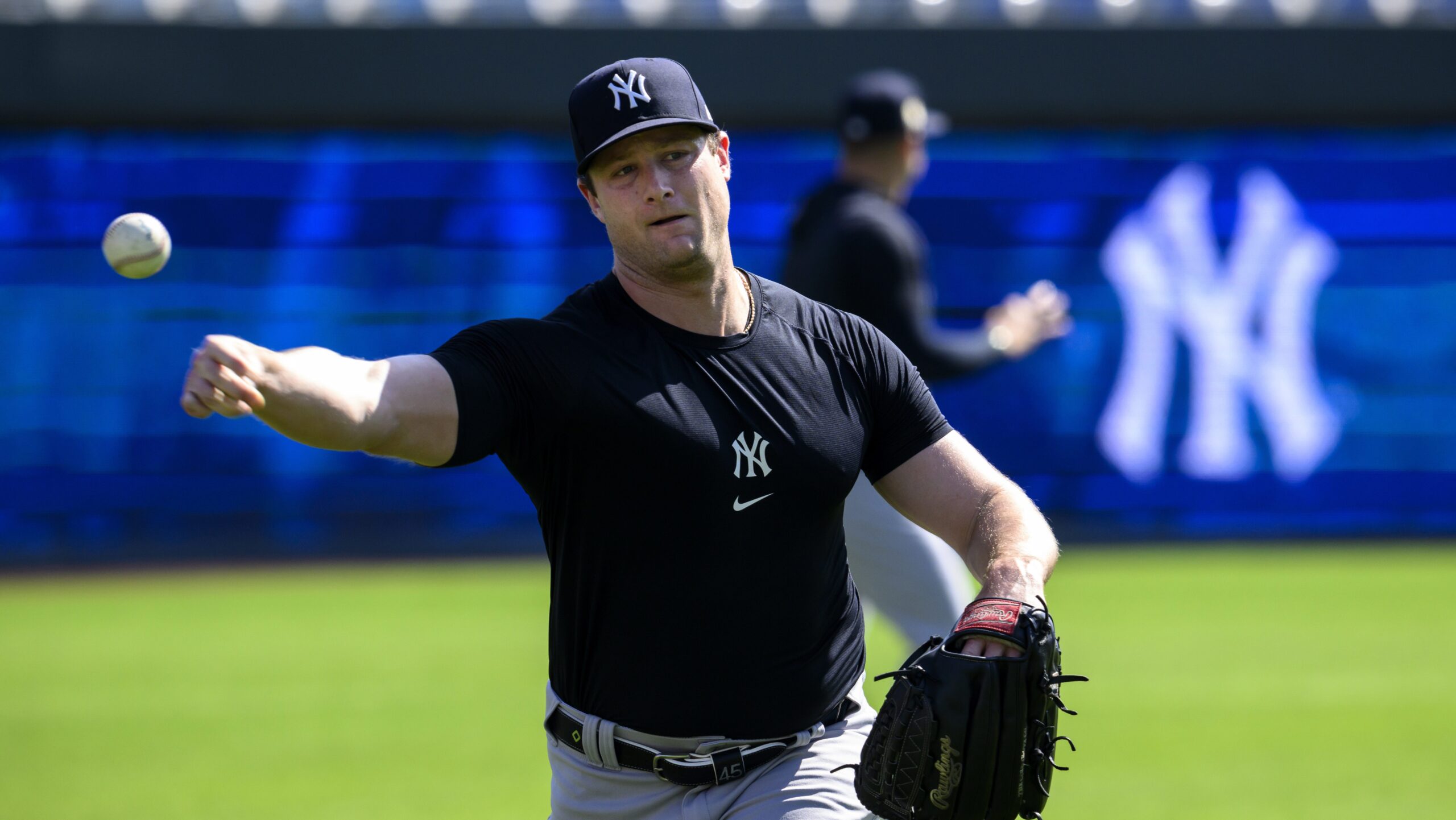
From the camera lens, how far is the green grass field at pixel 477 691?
22.8 feet

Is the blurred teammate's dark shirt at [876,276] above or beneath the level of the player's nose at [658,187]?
above

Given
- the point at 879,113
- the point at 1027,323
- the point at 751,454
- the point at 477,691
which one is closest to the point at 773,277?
the point at 477,691

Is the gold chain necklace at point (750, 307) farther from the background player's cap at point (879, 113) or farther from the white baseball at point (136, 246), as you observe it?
the background player's cap at point (879, 113)

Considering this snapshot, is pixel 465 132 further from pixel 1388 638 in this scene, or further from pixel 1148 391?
pixel 1388 638

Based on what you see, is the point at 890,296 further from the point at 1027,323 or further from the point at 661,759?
the point at 661,759

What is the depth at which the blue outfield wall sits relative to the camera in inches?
587

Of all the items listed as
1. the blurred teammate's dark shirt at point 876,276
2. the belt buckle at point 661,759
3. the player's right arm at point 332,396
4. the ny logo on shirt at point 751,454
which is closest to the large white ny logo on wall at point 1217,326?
the blurred teammate's dark shirt at point 876,276

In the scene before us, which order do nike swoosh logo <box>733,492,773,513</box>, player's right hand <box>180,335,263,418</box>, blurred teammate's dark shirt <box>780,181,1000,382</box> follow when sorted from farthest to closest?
blurred teammate's dark shirt <box>780,181,1000,382</box>, nike swoosh logo <box>733,492,773,513</box>, player's right hand <box>180,335,263,418</box>

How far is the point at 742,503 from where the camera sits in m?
3.52

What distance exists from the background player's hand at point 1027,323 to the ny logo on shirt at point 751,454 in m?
A: 3.02

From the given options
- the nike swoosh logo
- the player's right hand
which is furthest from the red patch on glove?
the player's right hand

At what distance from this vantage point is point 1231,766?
7.38m

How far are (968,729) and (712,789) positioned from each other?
59 cm

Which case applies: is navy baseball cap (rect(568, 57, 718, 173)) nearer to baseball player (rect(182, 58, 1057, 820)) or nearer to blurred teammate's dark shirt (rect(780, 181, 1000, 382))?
baseball player (rect(182, 58, 1057, 820))
